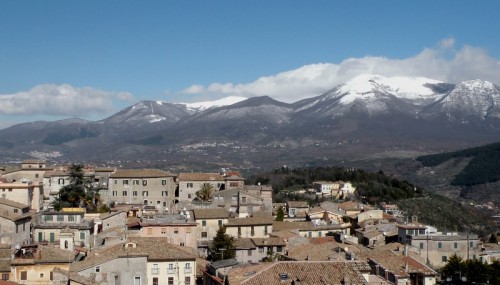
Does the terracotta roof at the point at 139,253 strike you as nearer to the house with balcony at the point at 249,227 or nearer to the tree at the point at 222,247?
the tree at the point at 222,247

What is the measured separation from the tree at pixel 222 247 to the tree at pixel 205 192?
23.4m

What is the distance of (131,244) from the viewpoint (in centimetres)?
4288

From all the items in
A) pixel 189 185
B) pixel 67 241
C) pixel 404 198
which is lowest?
pixel 404 198

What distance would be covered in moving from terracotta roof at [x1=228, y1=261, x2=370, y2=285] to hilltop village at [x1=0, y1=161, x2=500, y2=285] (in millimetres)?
58

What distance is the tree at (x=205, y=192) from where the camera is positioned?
261ft

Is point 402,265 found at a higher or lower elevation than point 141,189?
lower

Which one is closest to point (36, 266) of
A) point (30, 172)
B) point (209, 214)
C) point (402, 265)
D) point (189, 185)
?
point (402, 265)

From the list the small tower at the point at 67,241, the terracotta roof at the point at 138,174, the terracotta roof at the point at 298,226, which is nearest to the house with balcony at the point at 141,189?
the terracotta roof at the point at 138,174

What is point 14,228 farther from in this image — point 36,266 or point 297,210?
point 297,210

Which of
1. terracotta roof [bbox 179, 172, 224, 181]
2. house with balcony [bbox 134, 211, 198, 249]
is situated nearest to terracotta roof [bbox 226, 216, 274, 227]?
house with balcony [bbox 134, 211, 198, 249]

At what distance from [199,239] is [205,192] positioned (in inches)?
760

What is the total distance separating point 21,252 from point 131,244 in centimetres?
679

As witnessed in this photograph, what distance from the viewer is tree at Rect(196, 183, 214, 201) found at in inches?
3131

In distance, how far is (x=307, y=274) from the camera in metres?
34.0
